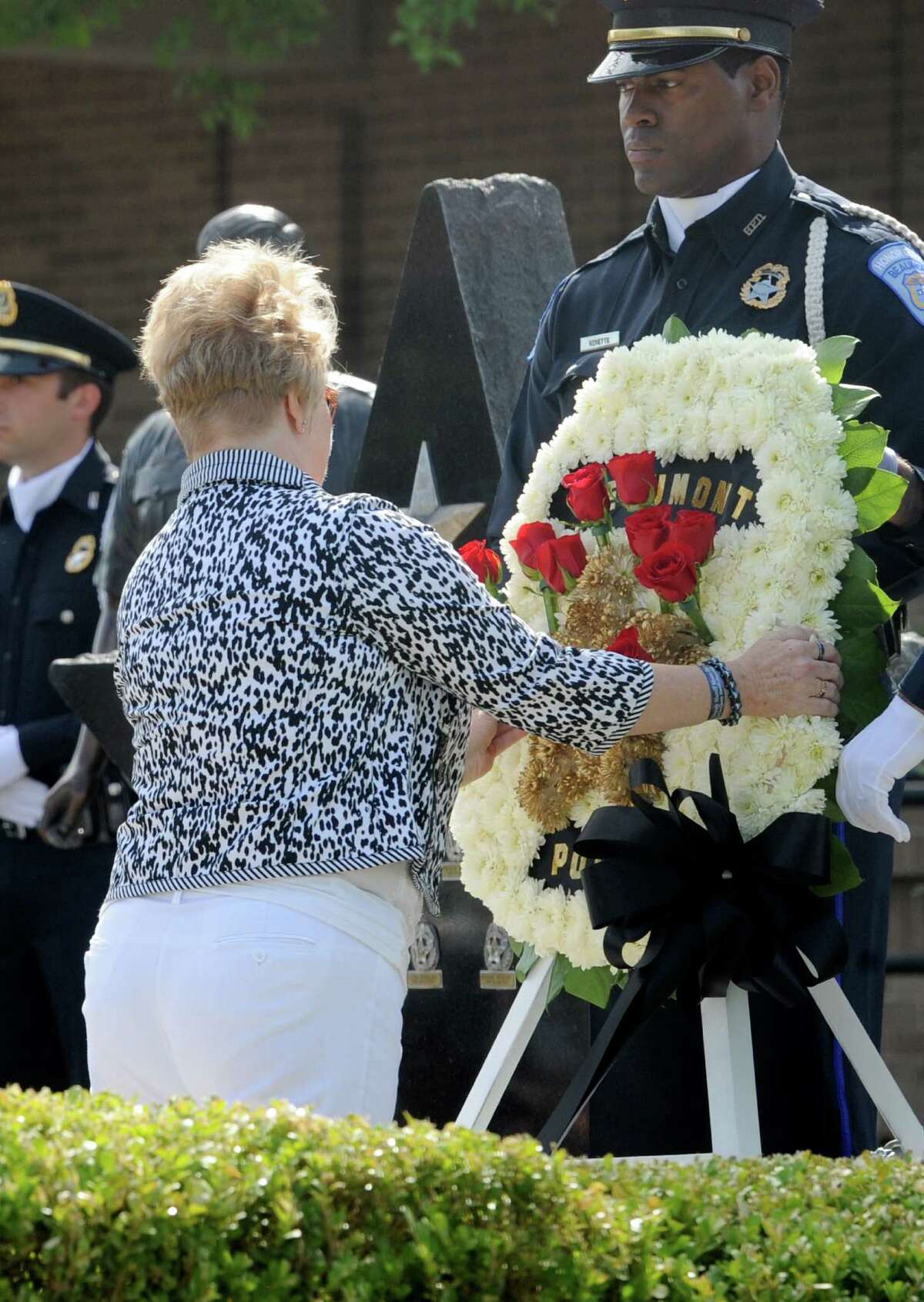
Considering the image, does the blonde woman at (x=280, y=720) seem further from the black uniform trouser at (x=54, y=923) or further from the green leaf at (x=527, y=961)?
the black uniform trouser at (x=54, y=923)

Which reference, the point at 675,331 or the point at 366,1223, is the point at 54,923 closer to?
the point at 675,331

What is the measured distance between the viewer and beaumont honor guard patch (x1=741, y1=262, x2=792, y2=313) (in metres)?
3.84

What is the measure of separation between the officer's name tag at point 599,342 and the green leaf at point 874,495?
81cm

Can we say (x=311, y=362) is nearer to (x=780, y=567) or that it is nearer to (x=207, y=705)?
(x=207, y=705)

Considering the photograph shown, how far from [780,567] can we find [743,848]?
419mm

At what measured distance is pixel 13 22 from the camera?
831cm

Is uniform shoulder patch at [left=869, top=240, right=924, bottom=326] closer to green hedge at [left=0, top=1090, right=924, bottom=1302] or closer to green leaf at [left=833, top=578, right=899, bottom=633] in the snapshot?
green leaf at [left=833, top=578, right=899, bottom=633]

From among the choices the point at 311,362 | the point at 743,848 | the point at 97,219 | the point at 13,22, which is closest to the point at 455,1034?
the point at 743,848

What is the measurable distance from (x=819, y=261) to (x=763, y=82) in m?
0.38

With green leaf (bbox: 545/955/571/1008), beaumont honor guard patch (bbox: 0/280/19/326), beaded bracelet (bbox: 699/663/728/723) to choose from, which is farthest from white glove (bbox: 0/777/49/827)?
beaded bracelet (bbox: 699/663/728/723)

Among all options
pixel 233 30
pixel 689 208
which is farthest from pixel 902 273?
pixel 233 30

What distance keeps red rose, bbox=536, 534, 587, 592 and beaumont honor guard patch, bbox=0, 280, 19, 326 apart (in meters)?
2.86

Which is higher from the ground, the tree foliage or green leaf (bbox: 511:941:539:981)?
the tree foliage

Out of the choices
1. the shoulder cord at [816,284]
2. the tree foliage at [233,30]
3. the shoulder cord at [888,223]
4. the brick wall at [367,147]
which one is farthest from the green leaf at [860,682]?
the brick wall at [367,147]
